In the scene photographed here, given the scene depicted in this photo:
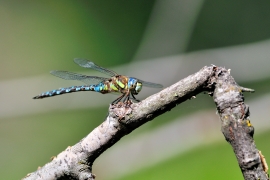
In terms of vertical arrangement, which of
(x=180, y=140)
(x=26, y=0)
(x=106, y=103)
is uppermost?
(x=26, y=0)

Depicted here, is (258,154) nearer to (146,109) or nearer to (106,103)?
(146,109)

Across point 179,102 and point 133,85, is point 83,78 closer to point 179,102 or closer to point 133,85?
point 133,85

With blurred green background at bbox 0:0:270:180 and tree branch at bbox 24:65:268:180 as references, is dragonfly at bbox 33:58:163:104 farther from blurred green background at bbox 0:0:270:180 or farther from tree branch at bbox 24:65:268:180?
blurred green background at bbox 0:0:270:180

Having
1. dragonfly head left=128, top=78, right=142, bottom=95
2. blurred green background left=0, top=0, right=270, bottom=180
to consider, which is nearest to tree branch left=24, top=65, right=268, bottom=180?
dragonfly head left=128, top=78, right=142, bottom=95

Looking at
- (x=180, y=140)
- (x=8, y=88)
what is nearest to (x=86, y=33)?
(x=8, y=88)

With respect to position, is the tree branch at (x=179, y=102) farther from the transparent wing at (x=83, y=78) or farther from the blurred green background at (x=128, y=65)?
the blurred green background at (x=128, y=65)
